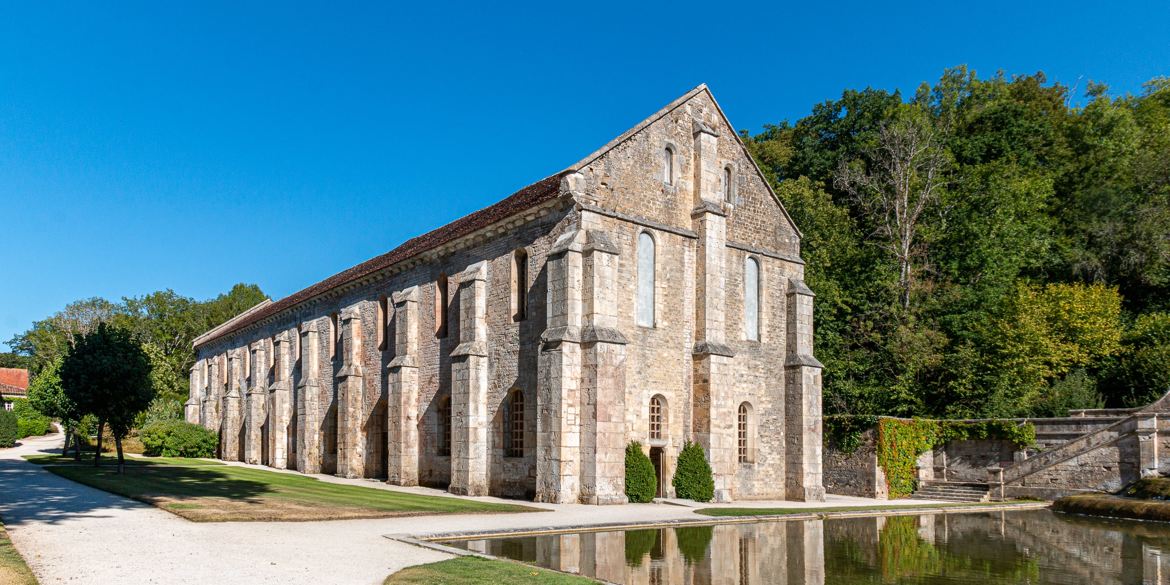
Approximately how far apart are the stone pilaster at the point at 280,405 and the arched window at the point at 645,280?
2547cm

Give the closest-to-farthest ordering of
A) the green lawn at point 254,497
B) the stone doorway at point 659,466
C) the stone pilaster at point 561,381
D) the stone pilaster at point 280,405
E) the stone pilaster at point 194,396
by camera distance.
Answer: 1. the green lawn at point 254,497
2. the stone pilaster at point 561,381
3. the stone doorway at point 659,466
4. the stone pilaster at point 280,405
5. the stone pilaster at point 194,396

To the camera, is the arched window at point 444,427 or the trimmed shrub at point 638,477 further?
the arched window at point 444,427

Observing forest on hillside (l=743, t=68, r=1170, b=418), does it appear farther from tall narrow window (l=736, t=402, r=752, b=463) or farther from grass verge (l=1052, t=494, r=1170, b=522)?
tall narrow window (l=736, t=402, r=752, b=463)

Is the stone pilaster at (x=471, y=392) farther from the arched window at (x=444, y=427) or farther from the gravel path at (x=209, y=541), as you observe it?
the gravel path at (x=209, y=541)

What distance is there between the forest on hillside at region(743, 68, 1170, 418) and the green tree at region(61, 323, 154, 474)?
2809 cm

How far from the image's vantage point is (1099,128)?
165 feet

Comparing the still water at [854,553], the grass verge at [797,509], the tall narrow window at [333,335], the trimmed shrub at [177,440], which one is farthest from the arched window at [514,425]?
the trimmed shrub at [177,440]

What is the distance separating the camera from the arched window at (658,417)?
25.3 m

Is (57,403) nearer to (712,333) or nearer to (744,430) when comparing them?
(712,333)

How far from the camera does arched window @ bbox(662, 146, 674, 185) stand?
1051 inches

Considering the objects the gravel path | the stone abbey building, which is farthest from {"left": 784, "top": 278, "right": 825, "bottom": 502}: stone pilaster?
the gravel path

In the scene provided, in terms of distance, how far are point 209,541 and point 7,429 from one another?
45.0 m

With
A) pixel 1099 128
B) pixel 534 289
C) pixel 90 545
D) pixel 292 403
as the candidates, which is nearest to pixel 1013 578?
pixel 90 545

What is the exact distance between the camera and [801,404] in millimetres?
28969
